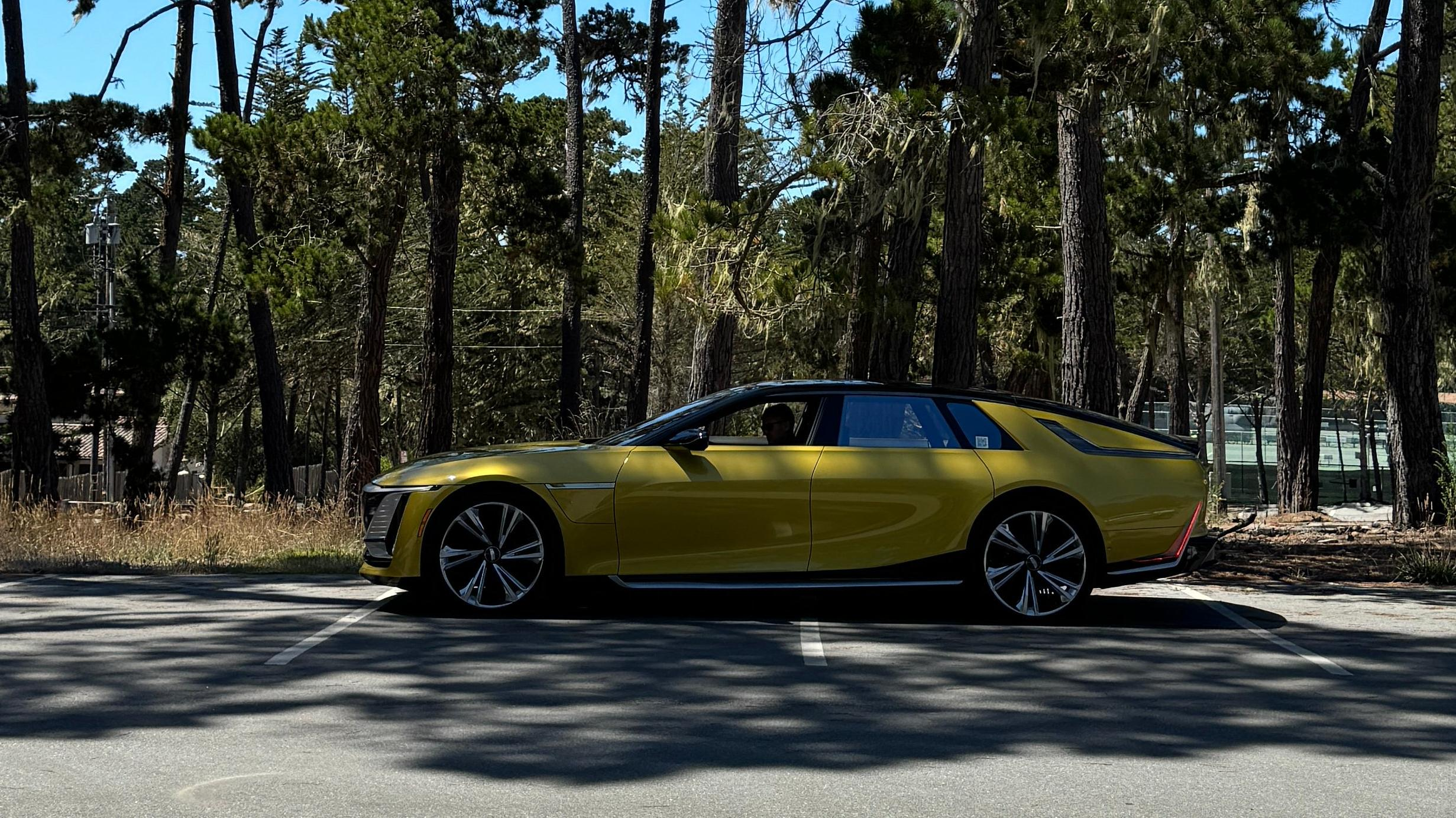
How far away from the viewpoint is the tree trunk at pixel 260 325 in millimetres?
26688

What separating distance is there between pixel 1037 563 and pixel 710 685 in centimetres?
291

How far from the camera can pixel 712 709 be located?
681cm

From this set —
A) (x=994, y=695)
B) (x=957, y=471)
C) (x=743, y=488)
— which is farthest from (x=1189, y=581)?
(x=994, y=695)

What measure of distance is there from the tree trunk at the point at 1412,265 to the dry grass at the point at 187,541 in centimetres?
1147

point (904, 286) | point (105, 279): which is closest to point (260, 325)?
point (105, 279)

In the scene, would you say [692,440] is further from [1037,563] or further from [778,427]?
[1037,563]

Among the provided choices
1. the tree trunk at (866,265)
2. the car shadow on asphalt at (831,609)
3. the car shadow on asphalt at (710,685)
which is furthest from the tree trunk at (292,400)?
the car shadow on asphalt at (710,685)

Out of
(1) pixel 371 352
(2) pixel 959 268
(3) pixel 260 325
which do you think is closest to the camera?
(2) pixel 959 268

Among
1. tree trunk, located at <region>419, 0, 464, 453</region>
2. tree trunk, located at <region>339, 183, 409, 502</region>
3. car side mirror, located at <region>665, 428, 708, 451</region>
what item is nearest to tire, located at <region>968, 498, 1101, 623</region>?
car side mirror, located at <region>665, 428, 708, 451</region>

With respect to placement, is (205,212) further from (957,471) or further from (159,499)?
(957,471)

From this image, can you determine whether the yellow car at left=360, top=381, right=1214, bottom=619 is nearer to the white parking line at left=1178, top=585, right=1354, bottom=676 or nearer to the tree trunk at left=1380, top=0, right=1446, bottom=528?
the white parking line at left=1178, top=585, right=1354, bottom=676

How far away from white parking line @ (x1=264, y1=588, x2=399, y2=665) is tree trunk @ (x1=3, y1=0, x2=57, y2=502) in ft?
42.5

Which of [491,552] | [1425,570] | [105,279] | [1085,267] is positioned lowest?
[1425,570]

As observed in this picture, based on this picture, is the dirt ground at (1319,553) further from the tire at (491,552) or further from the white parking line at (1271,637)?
the tire at (491,552)
